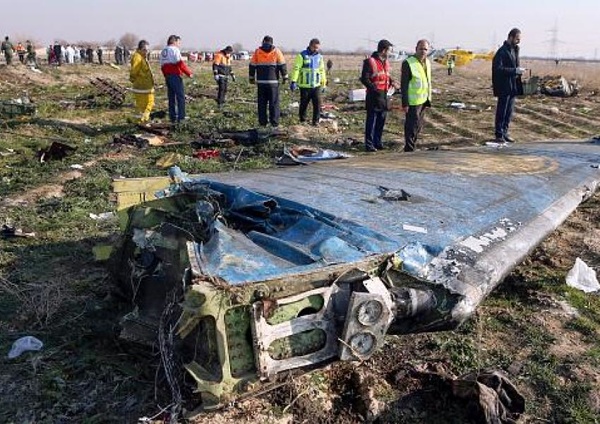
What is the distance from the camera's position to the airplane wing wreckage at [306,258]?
244 cm

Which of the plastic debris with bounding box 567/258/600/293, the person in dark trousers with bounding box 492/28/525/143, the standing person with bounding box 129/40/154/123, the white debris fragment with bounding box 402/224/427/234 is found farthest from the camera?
the standing person with bounding box 129/40/154/123

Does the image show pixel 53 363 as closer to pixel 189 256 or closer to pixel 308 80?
pixel 189 256

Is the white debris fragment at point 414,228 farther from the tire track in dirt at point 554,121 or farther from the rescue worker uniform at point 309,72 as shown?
the tire track in dirt at point 554,121

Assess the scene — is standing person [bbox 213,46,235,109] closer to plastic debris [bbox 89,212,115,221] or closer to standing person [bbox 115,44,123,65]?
plastic debris [bbox 89,212,115,221]

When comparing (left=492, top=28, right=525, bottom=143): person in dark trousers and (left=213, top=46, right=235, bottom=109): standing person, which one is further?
(left=213, top=46, right=235, bottom=109): standing person

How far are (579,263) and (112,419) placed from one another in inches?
146

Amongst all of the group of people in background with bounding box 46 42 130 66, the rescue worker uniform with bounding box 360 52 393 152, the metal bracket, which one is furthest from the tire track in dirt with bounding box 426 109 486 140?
the group of people in background with bounding box 46 42 130 66

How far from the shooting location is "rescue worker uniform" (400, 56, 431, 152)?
837 cm

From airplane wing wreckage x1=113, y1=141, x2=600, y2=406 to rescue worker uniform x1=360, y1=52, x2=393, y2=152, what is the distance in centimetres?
433

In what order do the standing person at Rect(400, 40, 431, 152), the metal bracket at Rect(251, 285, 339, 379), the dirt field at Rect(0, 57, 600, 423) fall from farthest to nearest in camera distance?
the standing person at Rect(400, 40, 431, 152) → the dirt field at Rect(0, 57, 600, 423) → the metal bracket at Rect(251, 285, 339, 379)

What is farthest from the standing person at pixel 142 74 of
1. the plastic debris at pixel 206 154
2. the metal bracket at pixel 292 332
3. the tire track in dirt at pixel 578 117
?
the metal bracket at pixel 292 332

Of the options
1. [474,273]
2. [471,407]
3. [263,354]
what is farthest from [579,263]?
[263,354]

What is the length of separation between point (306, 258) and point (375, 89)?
6.77 metres

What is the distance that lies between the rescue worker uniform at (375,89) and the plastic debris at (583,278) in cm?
502
